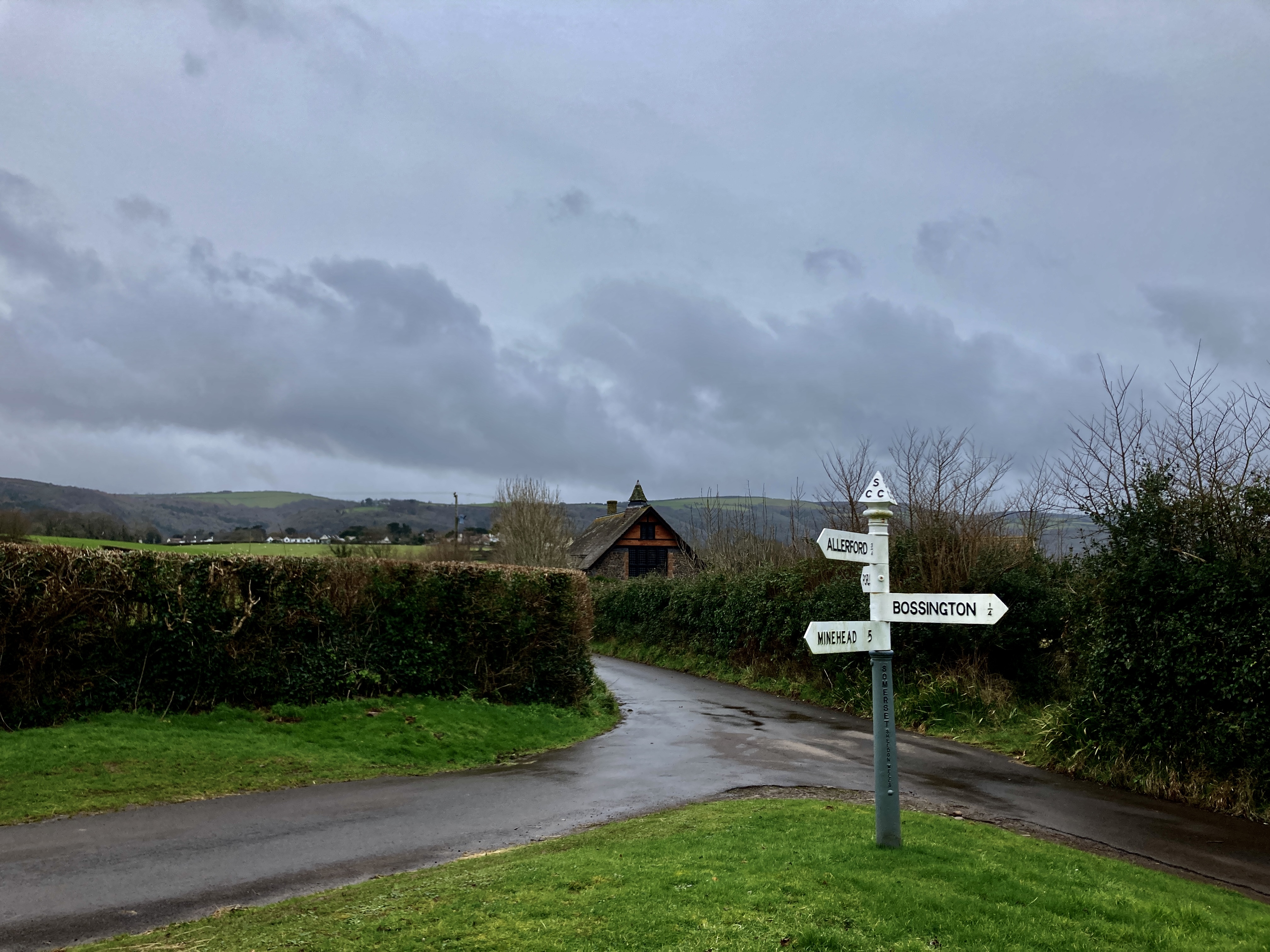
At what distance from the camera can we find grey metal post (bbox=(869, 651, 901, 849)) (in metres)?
7.09

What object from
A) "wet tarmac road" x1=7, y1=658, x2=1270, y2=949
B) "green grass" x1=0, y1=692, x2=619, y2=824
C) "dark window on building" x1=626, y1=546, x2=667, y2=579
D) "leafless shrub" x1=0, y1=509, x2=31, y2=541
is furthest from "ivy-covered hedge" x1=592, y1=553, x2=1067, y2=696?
"dark window on building" x1=626, y1=546, x2=667, y2=579

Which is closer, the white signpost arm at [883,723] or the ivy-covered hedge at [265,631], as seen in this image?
the white signpost arm at [883,723]

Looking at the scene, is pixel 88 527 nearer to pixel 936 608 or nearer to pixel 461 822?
pixel 461 822

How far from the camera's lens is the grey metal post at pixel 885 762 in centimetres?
709

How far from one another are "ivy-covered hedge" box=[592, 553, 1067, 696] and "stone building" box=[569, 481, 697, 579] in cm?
2271

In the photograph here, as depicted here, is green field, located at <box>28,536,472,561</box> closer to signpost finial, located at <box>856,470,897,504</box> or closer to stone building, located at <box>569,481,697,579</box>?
stone building, located at <box>569,481,697,579</box>

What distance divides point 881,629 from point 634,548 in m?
53.0

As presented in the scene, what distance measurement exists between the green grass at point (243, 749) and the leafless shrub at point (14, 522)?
12.9m

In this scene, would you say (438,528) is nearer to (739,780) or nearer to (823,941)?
(739,780)

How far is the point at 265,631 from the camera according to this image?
14.2 m

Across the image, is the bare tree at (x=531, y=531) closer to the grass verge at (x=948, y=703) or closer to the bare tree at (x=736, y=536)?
the bare tree at (x=736, y=536)

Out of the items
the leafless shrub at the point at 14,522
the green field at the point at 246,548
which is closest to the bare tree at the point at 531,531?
the green field at the point at 246,548

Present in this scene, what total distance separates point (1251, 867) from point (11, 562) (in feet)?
48.8

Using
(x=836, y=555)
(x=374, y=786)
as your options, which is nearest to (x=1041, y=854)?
(x=836, y=555)
